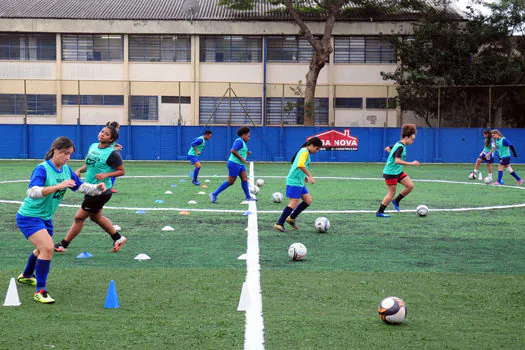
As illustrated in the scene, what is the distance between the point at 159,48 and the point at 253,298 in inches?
1718

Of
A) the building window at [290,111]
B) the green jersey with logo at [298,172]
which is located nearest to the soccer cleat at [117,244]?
the green jersey with logo at [298,172]

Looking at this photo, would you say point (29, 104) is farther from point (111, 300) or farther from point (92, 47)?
point (111, 300)

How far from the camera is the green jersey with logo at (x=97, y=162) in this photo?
10938 mm

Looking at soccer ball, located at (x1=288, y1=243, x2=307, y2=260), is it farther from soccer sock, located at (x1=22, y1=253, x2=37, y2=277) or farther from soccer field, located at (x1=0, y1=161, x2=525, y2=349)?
soccer sock, located at (x1=22, y1=253, x2=37, y2=277)

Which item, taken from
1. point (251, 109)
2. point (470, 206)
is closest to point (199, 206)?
point (470, 206)

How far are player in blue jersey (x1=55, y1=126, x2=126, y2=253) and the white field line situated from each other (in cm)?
192

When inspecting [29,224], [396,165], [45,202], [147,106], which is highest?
[147,106]

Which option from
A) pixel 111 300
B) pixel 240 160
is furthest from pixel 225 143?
pixel 111 300

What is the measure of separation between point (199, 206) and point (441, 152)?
28.1 meters

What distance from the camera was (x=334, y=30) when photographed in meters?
49.5

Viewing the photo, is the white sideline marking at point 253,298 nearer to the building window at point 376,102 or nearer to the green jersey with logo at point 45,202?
the green jersey with logo at point 45,202

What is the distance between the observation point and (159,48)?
163 feet

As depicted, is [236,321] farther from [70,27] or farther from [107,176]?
[70,27]

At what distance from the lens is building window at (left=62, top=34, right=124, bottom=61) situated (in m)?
49.6
